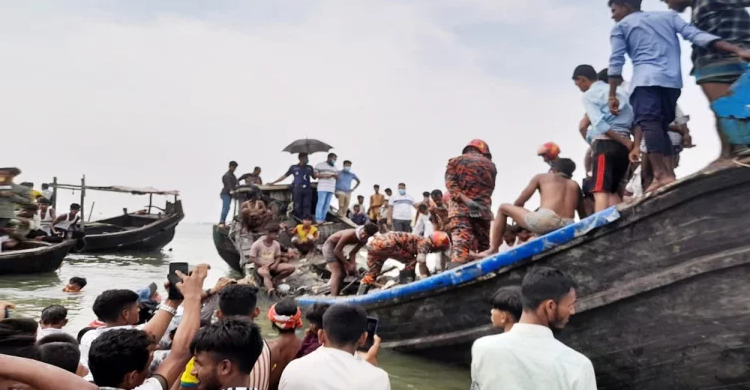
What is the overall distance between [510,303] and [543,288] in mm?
1098

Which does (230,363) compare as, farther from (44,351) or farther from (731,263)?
(731,263)

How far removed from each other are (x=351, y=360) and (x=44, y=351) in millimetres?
1373

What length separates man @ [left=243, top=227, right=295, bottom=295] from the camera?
9.98m

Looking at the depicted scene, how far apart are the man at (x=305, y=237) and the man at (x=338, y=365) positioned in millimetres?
9319

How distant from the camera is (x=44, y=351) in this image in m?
2.54

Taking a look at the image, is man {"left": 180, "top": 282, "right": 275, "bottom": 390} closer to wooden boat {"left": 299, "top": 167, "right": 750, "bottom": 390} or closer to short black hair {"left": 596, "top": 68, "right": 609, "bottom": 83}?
wooden boat {"left": 299, "top": 167, "right": 750, "bottom": 390}

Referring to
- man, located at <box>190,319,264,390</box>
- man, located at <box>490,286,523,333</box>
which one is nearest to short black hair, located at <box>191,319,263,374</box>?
man, located at <box>190,319,264,390</box>

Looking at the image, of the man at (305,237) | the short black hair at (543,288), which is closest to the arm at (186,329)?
the short black hair at (543,288)

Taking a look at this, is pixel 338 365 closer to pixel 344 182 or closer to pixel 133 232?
pixel 344 182

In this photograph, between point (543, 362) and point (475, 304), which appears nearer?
point (543, 362)

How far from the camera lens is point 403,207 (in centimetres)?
1468

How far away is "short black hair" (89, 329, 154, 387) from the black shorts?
3.79m

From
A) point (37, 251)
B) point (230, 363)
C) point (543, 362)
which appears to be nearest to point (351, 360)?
point (230, 363)

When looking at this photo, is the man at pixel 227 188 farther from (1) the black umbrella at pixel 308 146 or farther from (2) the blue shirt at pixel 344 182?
(2) the blue shirt at pixel 344 182
